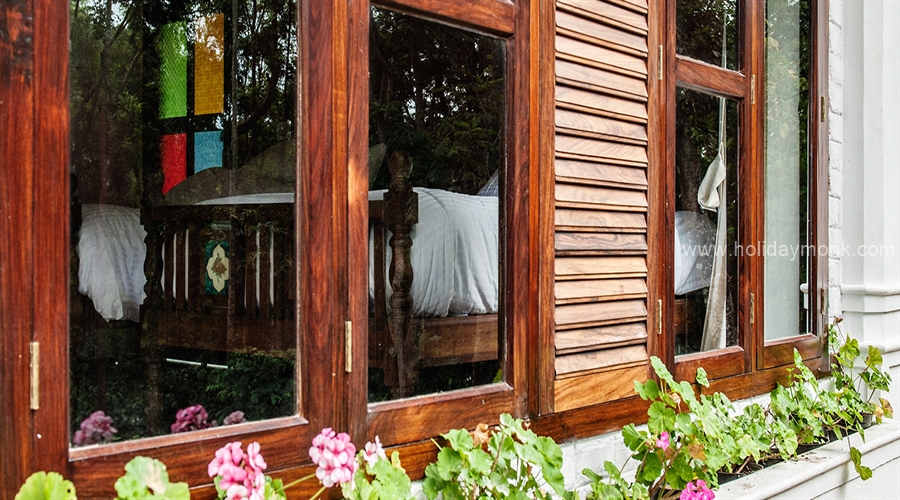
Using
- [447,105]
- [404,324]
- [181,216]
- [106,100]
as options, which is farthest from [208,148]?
[404,324]

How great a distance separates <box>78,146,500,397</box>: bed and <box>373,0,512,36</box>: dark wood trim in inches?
15.9

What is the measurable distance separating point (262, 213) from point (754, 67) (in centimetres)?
235

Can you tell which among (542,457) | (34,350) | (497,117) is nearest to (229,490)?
(34,350)

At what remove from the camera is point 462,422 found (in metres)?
2.45

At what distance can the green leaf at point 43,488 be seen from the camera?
142 centimetres

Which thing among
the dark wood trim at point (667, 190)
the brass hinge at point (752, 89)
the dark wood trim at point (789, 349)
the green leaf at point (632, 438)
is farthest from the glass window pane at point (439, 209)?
the dark wood trim at point (789, 349)

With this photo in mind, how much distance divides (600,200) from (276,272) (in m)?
1.12

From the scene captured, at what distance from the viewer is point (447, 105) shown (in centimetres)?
269

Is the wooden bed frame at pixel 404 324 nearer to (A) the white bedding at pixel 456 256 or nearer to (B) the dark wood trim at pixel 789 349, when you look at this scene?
(A) the white bedding at pixel 456 256

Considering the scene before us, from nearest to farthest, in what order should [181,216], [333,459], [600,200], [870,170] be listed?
[333,459], [600,200], [181,216], [870,170]

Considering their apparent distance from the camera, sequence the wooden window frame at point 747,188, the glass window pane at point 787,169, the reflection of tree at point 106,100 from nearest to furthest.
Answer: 1. the reflection of tree at point 106,100
2. the wooden window frame at point 747,188
3. the glass window pane at point 787,169

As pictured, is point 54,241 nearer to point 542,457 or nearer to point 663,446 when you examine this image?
point 542,457

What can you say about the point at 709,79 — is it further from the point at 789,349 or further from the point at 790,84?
the point at 789,349

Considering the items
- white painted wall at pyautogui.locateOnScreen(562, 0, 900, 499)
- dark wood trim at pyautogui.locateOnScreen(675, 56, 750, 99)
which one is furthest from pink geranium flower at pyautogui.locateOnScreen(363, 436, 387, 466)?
white painted wall at pyautogui.locateOnScreen(562, 0, 900, 499)
